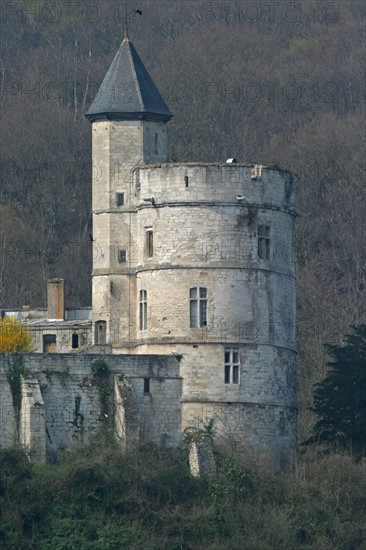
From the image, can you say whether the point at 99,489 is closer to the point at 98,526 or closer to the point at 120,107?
the point at 98,526

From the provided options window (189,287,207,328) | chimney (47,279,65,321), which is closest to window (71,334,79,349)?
chimney (47,279,65,321)

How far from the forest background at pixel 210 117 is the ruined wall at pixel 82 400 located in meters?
17.1

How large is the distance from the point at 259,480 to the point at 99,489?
15.5ft

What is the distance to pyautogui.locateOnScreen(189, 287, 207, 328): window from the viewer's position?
8438 centimetres

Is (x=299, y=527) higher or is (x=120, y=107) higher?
(x=120, y=107)

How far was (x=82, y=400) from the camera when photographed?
83062 mm

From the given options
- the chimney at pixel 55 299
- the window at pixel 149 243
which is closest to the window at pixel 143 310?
the window at pixel 149 243

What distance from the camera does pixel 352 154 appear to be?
391 ft

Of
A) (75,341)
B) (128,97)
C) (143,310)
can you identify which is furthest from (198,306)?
(75,341)

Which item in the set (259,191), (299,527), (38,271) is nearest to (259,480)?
(299,527)

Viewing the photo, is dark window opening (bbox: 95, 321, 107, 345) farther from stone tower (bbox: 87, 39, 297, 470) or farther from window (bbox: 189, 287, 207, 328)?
window (bbox: 189, 287, 207, 328)

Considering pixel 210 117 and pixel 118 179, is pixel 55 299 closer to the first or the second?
pixel 118 179

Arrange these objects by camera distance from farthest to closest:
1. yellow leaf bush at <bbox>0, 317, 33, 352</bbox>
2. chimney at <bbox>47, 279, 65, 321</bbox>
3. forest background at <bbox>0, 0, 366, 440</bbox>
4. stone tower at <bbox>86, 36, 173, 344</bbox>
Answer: forest background at <bbox>0, 0, 366, 440</bbox>, chimney at <bbox>47, 279, 65, 321</bbox>, yellow leaf bush at <bbox>0, 317, 33, 352</bbox>, stone tower at <bbox>86, 36, 173, 344</bbox>

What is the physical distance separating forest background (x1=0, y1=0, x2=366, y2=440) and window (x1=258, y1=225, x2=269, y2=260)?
52.1ft
